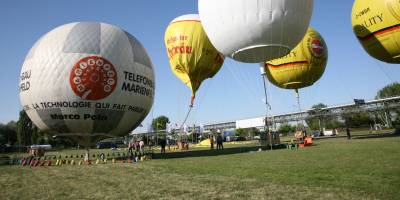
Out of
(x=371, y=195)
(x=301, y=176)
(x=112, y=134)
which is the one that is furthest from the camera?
(x=112, y=134)

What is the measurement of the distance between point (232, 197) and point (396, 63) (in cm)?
1977

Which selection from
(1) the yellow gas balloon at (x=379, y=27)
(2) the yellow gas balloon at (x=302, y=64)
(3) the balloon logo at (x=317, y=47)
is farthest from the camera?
(3) the balloon logo at (x=317, y=47)

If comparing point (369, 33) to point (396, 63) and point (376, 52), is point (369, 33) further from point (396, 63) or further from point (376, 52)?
point (396, 63)

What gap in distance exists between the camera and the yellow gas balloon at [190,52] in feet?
81.3

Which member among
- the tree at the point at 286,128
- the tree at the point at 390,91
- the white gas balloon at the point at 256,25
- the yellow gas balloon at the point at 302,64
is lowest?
the tree at the point at 286,128

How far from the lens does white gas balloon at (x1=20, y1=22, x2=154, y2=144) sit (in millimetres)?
17297

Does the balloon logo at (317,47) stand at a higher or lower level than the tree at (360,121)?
higher

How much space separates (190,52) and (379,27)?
13.0m

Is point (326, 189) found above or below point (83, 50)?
below

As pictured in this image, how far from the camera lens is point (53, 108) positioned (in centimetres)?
1764

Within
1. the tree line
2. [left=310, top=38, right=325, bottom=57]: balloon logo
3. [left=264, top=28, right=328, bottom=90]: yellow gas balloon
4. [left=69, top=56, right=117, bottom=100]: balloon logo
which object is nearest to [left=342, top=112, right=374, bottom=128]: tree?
the tree line

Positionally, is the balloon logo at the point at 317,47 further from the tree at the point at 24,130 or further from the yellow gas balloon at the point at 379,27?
the tree at the point at 24,130

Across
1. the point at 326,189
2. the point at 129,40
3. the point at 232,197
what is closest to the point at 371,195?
the point at 326,189

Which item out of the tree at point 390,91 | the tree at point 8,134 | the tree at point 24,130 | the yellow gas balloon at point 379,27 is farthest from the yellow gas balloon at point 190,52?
the tree at point 390,91
